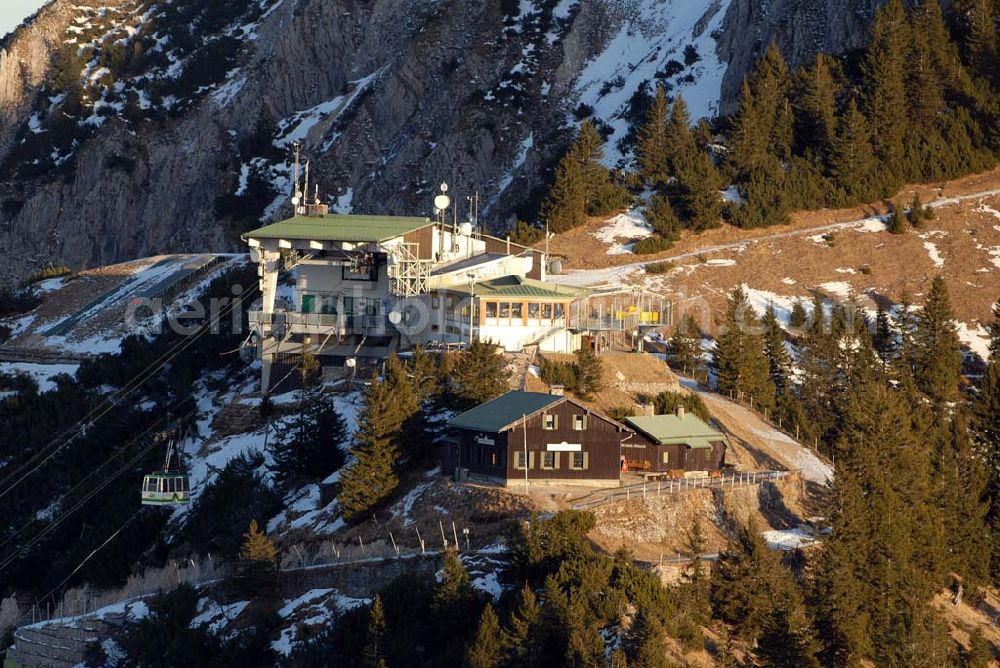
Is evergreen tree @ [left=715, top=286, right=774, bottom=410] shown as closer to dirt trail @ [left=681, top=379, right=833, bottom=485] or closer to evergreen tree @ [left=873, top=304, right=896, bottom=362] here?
dirt trail @ [left=681, top=379, right=833, bottom=485]

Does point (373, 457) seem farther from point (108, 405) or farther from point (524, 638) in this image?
point (108, 405)

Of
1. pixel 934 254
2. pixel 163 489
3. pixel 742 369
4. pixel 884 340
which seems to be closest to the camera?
pixel 163 489

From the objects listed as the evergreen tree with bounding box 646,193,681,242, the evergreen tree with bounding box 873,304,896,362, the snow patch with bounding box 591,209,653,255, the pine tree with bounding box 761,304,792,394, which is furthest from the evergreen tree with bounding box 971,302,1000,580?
the snow patch with bounding box 591,209,653,255

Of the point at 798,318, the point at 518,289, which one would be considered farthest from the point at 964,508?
the point at 798,318

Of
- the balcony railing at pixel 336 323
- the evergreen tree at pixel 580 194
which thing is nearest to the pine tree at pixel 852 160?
the evergreen tree at pixel 580 194

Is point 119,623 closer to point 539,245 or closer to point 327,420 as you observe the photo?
point 327,420

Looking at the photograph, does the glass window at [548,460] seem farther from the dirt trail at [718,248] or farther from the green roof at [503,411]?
the dirt trail at [718,248]

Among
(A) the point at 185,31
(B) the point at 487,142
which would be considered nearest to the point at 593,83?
(B) the point at 487,142
